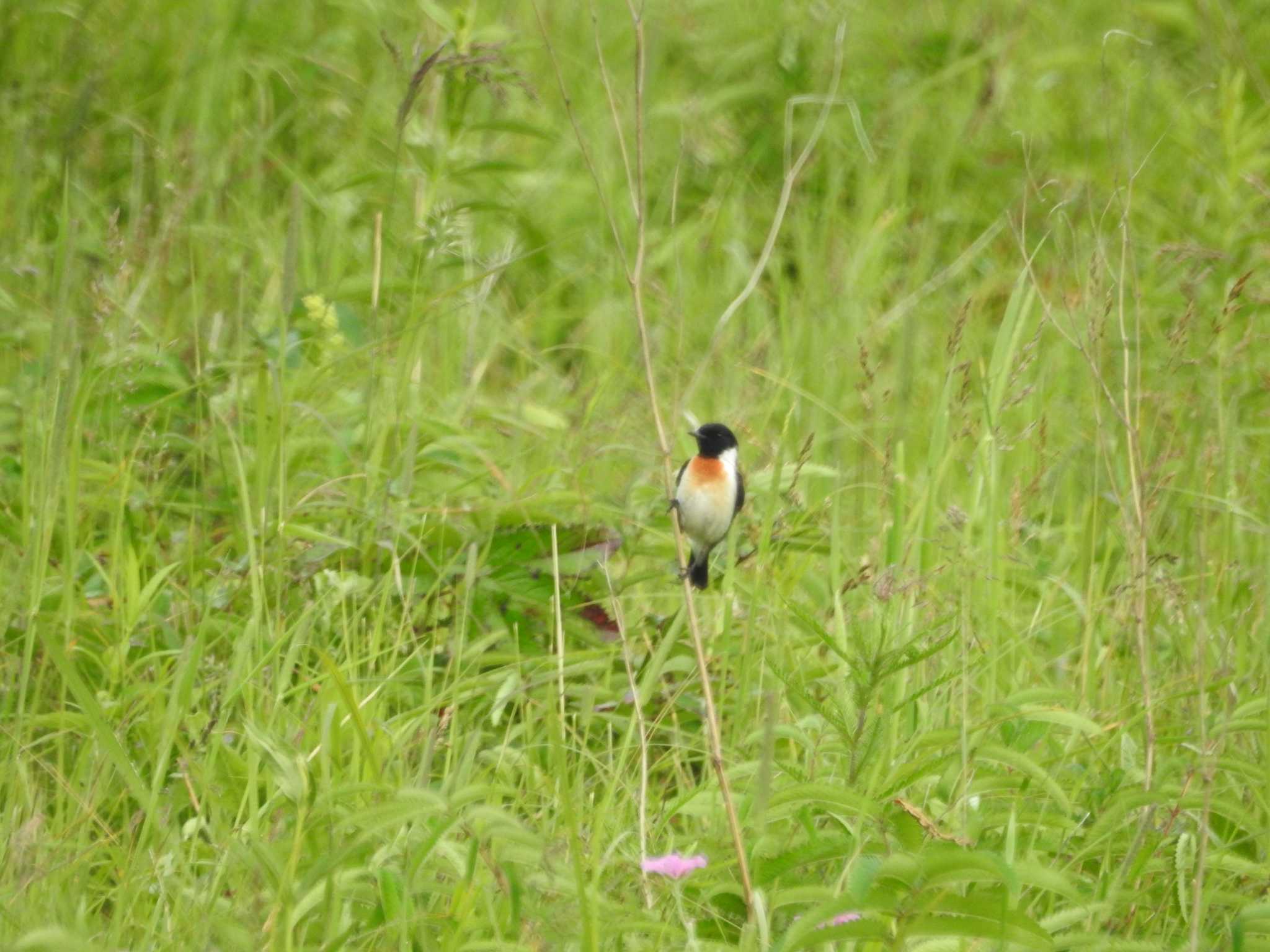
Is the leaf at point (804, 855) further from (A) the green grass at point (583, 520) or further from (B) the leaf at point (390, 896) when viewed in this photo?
(B) the leaf at point (390, 896)


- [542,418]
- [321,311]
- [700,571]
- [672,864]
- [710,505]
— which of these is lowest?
[700,571]

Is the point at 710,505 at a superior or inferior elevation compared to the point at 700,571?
superior

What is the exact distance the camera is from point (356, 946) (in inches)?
89.7

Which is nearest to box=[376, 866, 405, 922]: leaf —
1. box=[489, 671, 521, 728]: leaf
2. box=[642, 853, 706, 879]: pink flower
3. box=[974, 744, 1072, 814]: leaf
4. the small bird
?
box=[642, 853, 706, 879]: pink flower

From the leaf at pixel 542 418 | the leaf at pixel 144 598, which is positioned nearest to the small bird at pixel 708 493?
the leaf at pixel 542 418

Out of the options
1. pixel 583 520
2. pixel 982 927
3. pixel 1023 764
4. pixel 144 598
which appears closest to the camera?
pixel 982 927

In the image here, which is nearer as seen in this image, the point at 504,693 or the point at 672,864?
the point at 672,864

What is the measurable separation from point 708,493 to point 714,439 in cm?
16

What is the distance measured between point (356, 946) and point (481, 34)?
257 cm

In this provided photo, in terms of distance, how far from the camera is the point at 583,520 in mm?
3527

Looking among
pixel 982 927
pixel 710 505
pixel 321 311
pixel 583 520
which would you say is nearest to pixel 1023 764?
pixel 982 927

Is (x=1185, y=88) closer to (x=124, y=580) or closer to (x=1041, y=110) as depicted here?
(x=1041, y=110)

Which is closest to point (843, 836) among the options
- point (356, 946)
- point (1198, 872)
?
point (1198, 872)

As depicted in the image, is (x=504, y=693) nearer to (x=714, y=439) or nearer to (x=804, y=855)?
(x=804, y=855)
